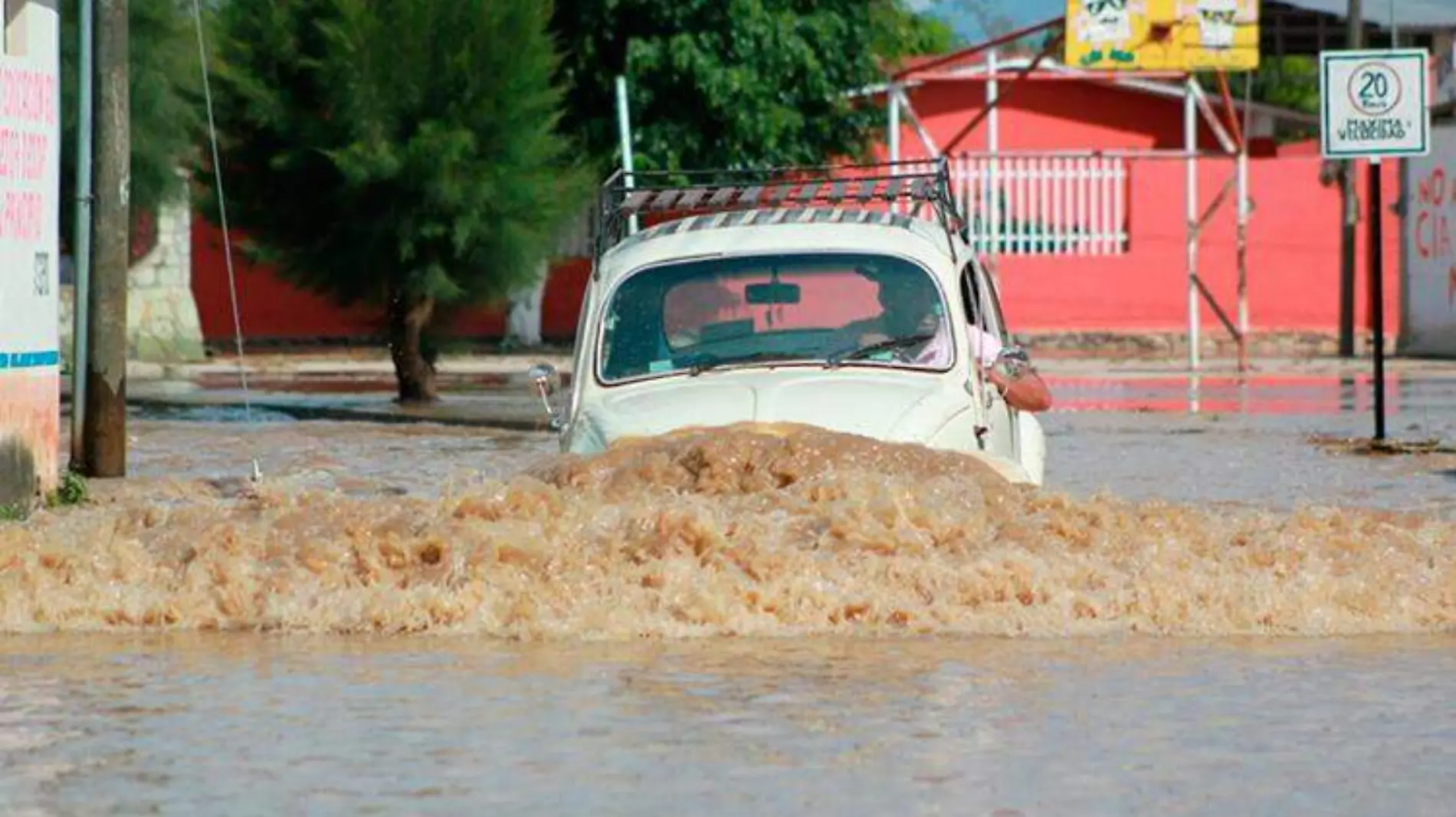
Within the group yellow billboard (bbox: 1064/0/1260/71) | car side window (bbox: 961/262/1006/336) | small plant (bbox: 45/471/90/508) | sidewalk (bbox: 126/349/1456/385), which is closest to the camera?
car side window (bbox: 961/262/1006/336)

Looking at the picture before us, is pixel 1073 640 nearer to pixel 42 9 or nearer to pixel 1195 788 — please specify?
pixel 1195 788

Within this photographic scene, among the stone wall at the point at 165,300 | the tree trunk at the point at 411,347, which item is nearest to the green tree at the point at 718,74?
the stone wall at the point at 165,300

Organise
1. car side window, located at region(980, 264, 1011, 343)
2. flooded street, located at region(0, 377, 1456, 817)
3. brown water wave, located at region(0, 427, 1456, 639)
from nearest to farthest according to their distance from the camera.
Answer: flooded street, located at region(0, 377, 1456, 817)
brown water wave, located at region(0, 427, 1456, 639)
car side window, located at region(980, 264, 1011, 343)

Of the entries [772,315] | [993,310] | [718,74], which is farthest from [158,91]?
[772,315]

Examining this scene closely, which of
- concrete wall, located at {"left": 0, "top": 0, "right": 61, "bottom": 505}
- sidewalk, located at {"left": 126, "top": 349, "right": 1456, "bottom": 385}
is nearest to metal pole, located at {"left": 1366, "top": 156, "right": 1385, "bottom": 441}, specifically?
concrete wall, located at {"left": 0, "top": 0, "right": 61, "bottom": 505}

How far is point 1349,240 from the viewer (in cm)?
3694

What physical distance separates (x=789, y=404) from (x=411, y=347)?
14794 millimetres

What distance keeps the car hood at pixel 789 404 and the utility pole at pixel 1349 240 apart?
970 inches

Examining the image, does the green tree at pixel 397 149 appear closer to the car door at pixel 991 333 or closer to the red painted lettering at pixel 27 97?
the red painted lettering at pixel 27 97

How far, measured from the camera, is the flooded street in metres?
7.83

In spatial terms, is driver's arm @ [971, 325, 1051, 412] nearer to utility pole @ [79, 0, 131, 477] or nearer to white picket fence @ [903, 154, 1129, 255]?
utility pole @ [79, 0, 131, 477]

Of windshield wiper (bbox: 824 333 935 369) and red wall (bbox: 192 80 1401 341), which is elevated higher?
red wall (bbox: 192 80 1401 341)

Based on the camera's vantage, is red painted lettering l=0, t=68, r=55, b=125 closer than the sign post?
Yes

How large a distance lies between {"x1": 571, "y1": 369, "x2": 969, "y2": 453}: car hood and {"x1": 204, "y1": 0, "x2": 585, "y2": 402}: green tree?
12928mm
